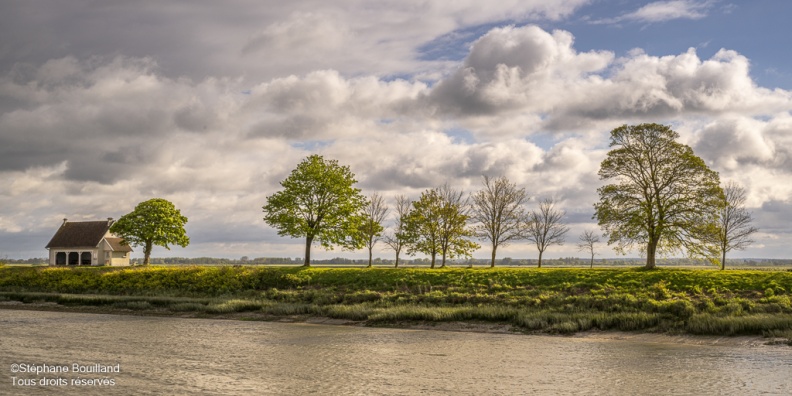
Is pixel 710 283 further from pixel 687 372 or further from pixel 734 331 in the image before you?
pixel 687 372

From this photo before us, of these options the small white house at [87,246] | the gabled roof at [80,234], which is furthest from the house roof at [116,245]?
the gabled roof at [80,234]

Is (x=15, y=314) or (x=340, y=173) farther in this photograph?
(x=340, y=173)

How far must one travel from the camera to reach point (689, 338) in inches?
987

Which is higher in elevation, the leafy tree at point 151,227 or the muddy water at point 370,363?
the leafy tree at point 151,227

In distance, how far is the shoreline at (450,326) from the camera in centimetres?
2416

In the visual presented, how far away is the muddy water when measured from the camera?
14.7 meters

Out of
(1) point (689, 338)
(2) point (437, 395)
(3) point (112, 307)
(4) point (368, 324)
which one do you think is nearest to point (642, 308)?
(1) point (689, 338)

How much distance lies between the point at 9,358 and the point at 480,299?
76.8 feet

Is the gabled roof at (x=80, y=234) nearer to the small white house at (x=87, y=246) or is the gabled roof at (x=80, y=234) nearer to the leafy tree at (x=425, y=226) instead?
the small white house at (x=87, y=246)

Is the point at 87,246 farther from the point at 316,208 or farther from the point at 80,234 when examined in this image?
the point at 316,208

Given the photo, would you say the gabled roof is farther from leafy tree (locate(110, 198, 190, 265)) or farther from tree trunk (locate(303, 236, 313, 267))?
tree trunk (locate(303, 236, 313, 267))

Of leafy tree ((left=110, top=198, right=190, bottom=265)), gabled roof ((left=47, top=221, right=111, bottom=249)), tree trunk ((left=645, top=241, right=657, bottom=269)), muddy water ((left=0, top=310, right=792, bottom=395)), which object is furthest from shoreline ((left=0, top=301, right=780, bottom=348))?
gabled roof ((left=47, top=221, right=111, bottom=249))

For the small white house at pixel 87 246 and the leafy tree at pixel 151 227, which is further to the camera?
the small white house at pixel 87 246

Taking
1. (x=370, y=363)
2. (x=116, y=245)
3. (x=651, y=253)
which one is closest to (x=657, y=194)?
(x=651, y=253)
